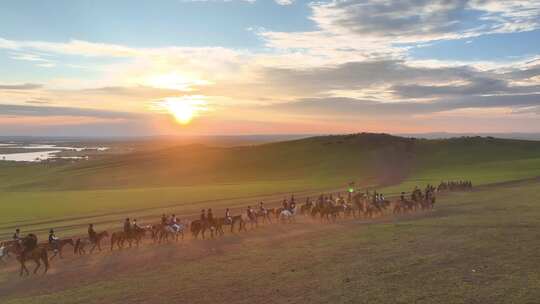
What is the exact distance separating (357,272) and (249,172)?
67.5 meters

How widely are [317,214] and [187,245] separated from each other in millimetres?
13052

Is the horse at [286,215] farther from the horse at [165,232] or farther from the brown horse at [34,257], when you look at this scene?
the brown horse at [34,257]

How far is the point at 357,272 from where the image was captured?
18719 millimetres

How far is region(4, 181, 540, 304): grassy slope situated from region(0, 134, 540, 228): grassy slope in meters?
23.3

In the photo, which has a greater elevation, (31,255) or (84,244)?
(31,255)

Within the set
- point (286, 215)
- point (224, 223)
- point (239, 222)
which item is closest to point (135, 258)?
point (224, 223)

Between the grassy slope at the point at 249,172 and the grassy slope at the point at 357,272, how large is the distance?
76.6 feet

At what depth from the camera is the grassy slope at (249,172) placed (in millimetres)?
51625

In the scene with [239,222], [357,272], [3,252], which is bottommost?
[3,252]

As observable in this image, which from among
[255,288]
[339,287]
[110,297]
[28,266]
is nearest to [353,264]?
[339,287]

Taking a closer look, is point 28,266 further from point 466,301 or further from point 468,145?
point 468,145

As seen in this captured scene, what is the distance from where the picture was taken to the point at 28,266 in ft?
75.9

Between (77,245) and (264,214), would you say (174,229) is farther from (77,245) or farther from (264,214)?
(264,214)

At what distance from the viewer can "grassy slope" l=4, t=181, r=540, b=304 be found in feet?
53.0
